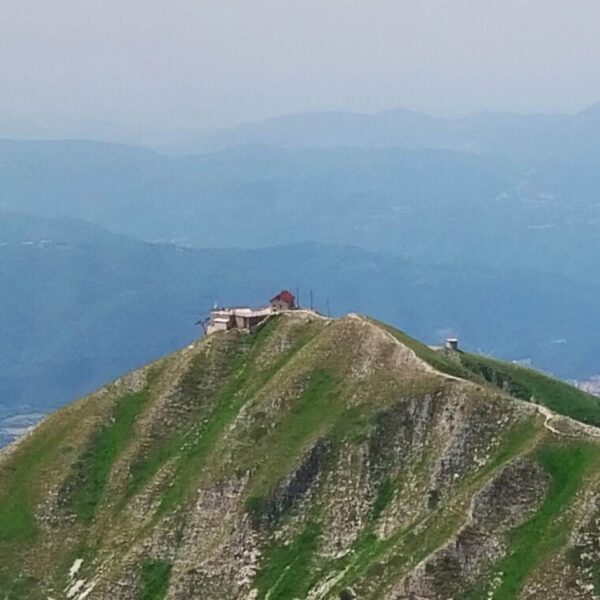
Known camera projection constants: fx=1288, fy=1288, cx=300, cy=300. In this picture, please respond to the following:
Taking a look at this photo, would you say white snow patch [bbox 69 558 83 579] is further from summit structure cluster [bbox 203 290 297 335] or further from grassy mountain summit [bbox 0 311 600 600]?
summit structure cluster [bbox 203 290 297 335]

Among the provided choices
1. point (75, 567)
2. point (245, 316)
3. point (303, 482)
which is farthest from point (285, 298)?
point (75, 567)

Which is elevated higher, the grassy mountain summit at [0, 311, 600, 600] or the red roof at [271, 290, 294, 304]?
the red roof at [271, 290, 294, 304]

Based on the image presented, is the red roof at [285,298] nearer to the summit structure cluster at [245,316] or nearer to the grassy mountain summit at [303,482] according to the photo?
the summit structure cluster at [245,316]

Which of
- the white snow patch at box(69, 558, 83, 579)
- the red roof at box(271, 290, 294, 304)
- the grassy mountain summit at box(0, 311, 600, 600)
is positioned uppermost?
the red roof at box(271, 290, 294, 304)

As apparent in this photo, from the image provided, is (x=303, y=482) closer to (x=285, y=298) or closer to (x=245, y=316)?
(x=245, y=316)

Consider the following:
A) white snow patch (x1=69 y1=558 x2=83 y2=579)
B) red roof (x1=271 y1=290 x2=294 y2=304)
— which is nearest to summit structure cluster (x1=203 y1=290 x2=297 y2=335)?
red roof (x1=271 y1=290 x2=294 y2=304)

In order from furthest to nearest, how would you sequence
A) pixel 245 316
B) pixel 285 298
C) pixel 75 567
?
pixel 285 298 → pixel 245 316 → pixel 75 567

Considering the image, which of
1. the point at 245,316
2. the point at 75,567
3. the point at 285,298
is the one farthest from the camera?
the point at 285,298

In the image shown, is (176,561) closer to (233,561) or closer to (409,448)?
(233,561)

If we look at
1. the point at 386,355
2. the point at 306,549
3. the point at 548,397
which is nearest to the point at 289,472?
the point at 306,549
